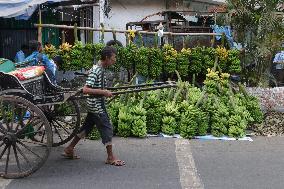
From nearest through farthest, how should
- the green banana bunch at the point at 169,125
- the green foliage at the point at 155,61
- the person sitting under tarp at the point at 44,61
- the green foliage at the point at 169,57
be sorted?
the green banana bunch at the point at 169,125 → the person sitting under tarp at the point at 44,61 → the green foliage at the point at 155,61 → the green foliage at the point at 169,57

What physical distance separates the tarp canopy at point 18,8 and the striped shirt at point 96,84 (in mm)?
5121

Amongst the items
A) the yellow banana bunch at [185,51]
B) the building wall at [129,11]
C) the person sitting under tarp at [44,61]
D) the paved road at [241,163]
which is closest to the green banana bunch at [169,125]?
the paved road at [241,163]

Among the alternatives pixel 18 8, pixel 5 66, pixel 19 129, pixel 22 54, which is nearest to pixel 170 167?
pixel 19 129

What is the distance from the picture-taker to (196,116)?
8312 millimetres

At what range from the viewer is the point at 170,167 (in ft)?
21.6

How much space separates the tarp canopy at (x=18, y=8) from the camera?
10820mm

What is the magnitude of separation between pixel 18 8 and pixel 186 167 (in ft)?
21.4

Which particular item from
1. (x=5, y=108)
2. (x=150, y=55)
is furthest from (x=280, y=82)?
(x=5, y=108)

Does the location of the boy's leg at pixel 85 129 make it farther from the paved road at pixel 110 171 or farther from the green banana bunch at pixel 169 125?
the green banana bunch at pixel 169 125

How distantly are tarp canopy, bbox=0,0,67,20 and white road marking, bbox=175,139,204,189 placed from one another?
5145 millimetres

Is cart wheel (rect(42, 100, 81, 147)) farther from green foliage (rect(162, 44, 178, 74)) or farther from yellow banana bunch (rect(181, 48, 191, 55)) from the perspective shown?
yellow banana bunch (rect(181, 48, 191, 55))

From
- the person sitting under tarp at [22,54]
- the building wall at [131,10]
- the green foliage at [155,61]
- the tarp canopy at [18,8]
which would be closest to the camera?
the green foliage at [155,61]

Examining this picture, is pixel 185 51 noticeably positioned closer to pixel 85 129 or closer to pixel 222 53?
pixel 222 53

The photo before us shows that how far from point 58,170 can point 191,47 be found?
5186 millimetres
